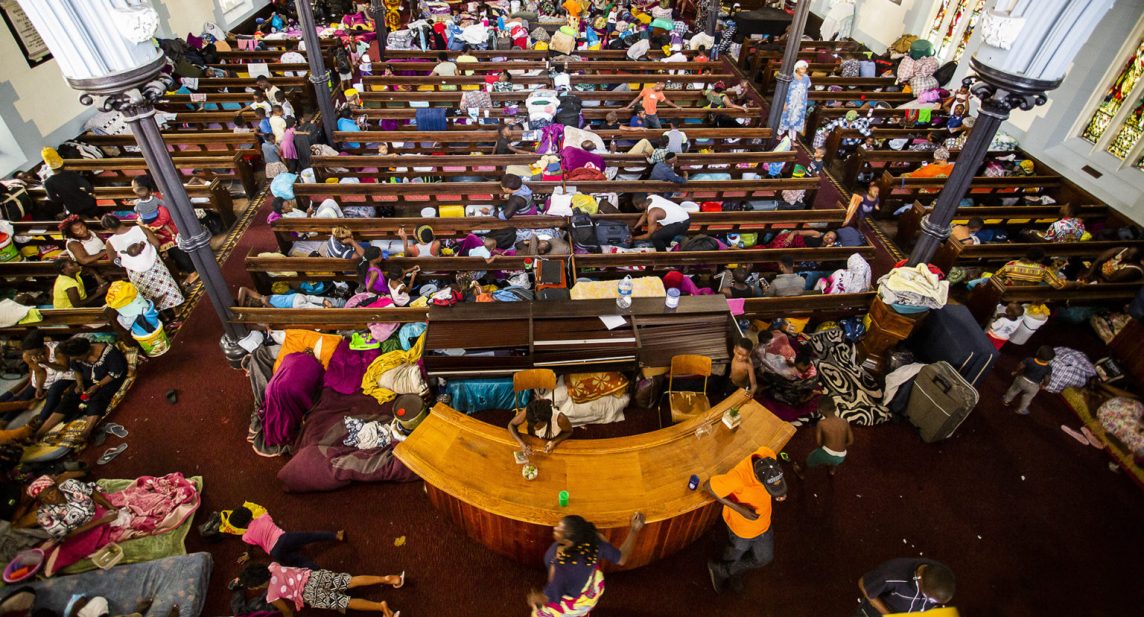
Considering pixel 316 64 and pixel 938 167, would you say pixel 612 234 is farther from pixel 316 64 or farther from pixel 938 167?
pixel 316 64

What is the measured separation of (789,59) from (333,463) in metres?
9.67

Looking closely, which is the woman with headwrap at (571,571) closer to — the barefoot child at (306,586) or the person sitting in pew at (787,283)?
the barefoot child at (306,586)

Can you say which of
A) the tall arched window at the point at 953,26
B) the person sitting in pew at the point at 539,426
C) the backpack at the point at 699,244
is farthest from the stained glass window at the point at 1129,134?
the person sitting in pew at the point at 539,426

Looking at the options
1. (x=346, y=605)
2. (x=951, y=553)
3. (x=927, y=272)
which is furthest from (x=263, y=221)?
(x=951, y=553)

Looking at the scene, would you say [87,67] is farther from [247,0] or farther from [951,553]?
[247,0]

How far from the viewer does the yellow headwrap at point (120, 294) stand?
6.35 m

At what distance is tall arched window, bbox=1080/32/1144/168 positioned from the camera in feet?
28.8

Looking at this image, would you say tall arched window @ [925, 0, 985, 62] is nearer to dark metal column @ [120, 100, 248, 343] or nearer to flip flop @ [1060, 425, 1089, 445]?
flip flop @ [1060, 425, 1089, 445]

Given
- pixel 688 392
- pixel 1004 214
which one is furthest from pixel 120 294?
pixel 1004 214

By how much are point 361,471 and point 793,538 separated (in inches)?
168

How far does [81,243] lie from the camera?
275 inches

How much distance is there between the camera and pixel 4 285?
23.9 feet

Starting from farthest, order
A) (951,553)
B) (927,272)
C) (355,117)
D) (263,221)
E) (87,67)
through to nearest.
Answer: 1. (355,117)
2. (263,221)
3. (927,272)
4. (951,553)
5. (87,67)

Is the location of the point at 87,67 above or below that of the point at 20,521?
above
